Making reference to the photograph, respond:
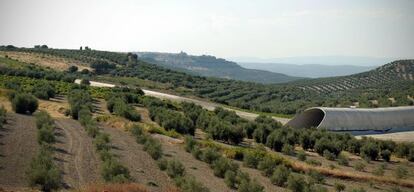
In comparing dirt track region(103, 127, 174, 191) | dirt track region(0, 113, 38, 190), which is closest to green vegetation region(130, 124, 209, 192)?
dirt track region(103, 127, 174, 191)

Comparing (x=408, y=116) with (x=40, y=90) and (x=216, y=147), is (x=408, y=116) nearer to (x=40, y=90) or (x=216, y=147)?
(x=216, y=147)

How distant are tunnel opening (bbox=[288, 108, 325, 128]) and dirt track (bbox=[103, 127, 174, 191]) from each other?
99.2ft

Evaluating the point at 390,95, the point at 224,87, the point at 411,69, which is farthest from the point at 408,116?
the point at 411,69

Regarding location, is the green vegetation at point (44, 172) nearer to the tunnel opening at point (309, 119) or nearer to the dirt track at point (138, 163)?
the dirt track at point (138, 163)

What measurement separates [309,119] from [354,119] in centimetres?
593

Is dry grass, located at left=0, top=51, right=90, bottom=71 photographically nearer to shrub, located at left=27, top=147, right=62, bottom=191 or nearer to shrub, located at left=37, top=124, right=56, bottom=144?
A: shrub, located at left=37, top=124, right=56, bottom=144

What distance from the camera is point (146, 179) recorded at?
959 inches

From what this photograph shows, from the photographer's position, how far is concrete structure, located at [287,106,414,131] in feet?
204

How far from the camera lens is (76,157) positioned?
89.9 feet

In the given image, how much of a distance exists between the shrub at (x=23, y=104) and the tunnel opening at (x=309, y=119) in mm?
32737

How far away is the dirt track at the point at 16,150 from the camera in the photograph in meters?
20.9

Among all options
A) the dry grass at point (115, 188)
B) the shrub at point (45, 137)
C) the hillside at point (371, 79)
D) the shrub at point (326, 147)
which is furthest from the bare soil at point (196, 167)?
the hillside at point (371, 79)

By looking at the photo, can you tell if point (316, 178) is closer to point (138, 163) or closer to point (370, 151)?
point (138, 163)

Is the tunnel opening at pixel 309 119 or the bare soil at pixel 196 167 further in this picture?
the tunnel opening at pixel 309 119
